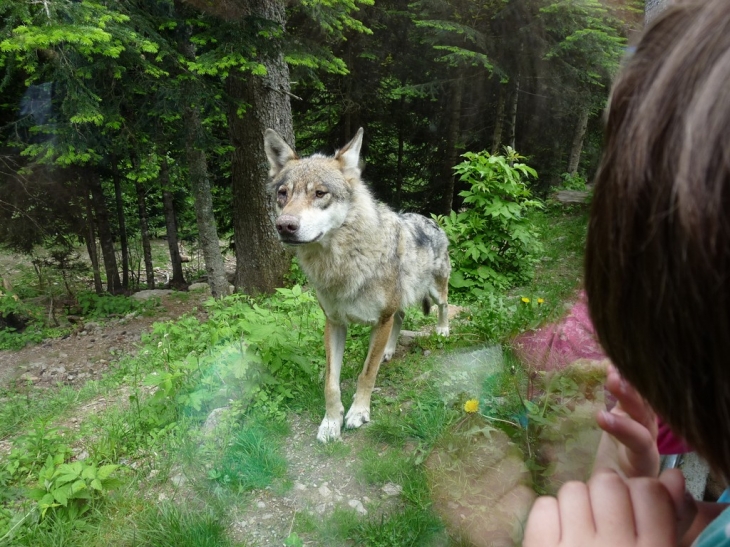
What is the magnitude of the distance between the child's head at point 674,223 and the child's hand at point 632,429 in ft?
1.26

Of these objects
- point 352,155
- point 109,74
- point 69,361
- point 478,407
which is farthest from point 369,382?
point 69,361

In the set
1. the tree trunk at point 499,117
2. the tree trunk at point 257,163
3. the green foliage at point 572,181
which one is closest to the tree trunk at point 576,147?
the green foliage at point 572,181

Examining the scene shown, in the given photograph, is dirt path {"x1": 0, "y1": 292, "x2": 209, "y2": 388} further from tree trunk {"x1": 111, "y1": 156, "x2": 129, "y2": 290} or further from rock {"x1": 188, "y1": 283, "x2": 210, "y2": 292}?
tree trunk {"x1": 111, "y1": 156, "x2": 129, "y2": 290}

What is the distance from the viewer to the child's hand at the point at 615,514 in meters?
0.80

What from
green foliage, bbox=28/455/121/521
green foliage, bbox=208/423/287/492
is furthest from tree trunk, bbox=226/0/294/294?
green foliage, bbox=28/455/121/521

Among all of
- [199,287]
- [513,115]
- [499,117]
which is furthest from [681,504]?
[199,287]

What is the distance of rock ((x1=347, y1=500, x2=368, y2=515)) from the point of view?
110 inches

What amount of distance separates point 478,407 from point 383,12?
1226 centimetres

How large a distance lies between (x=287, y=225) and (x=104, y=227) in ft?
39.8

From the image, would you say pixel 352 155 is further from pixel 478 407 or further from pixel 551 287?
pixel 551 287

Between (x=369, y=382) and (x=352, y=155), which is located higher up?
(x=352, y=155)

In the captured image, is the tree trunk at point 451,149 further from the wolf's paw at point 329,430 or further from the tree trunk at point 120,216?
the wolf's paw at point 329,430

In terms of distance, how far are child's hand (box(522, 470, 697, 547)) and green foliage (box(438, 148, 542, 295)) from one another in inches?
264

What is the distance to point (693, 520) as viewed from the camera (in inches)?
33.3
